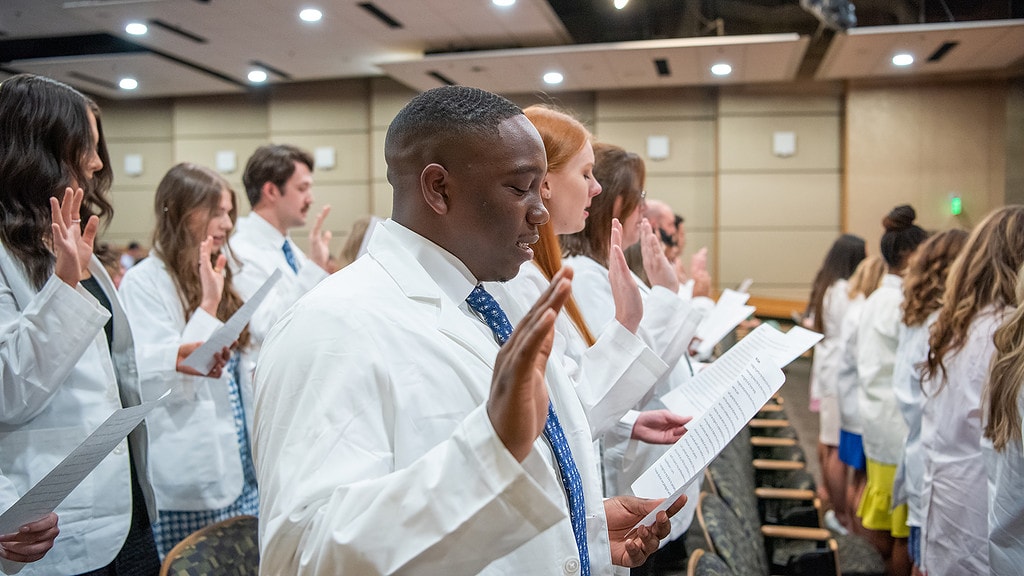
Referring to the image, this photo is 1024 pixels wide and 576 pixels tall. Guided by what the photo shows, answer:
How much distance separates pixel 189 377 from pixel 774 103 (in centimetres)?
837

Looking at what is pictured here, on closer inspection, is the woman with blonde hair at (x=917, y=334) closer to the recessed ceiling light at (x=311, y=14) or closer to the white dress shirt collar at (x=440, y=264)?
the white dress shirt collar at (x=440, y=264)

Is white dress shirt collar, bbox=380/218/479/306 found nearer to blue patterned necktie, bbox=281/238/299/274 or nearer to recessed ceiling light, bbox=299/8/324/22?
blue patterned necktie, bbox=281/238/299/274

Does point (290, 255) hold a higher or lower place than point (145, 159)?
lower

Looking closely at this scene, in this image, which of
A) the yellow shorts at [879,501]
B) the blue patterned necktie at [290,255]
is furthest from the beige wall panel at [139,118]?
the yellow shorts at [879,501]

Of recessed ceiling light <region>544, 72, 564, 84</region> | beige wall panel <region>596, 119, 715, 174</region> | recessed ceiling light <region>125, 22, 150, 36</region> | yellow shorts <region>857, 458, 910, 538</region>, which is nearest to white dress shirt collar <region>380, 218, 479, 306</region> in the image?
yellow shorts <region>857, 458, 910, 538</region>

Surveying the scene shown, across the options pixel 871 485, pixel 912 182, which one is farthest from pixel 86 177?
pixel 912 182

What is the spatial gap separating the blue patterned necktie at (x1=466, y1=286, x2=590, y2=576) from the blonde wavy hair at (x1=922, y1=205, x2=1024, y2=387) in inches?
68.3

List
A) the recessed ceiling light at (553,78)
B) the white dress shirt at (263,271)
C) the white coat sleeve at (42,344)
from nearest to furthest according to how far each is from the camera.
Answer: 1. the white coat sleeve at (42,344)
2. the white dress shirt at (263,271)
3. the recessed ceiling light at (553,78)

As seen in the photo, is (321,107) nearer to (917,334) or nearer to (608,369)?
(917,334)

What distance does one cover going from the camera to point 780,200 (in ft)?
Result: 31.1

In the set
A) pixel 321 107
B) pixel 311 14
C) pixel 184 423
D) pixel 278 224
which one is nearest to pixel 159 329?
pixel 184 423

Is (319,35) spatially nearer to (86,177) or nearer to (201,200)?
(201,200)

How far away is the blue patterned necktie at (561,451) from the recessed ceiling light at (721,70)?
A: 7677 millimetres

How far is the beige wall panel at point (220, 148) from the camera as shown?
10.2 m
